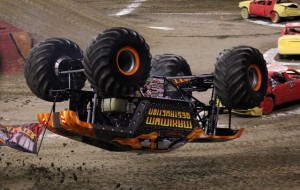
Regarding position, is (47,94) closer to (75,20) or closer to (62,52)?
(62,52)

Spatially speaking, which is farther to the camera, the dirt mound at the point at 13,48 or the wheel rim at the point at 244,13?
the wheel rim at the point at 244,13

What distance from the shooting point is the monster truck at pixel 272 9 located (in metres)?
28.2

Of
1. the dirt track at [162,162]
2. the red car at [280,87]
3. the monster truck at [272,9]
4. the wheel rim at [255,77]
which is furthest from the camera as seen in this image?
the monster truck at [272,9]

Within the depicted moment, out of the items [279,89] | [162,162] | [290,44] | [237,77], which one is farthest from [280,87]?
[290,44]

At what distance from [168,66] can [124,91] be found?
7.25 ft

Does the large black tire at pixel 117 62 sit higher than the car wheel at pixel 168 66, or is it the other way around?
the large black tire at pixel 117 62

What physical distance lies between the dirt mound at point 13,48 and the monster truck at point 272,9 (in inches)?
564

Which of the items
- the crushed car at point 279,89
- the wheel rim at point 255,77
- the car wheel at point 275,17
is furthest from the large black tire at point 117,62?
the car wheel at point 275,17

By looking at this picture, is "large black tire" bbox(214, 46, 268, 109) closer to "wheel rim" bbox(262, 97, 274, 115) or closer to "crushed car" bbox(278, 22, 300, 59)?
"wheel rim" bbox(262, 97, 274, 115)

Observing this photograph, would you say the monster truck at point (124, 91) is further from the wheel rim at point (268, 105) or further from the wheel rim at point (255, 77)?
the wheel rim at point (268, 105)

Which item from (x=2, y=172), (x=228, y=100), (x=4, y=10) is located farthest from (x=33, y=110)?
(x=4, y=10)

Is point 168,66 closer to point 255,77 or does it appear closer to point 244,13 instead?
point 255,77

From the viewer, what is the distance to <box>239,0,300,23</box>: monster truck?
92.6ft

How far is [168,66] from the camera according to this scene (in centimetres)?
894
